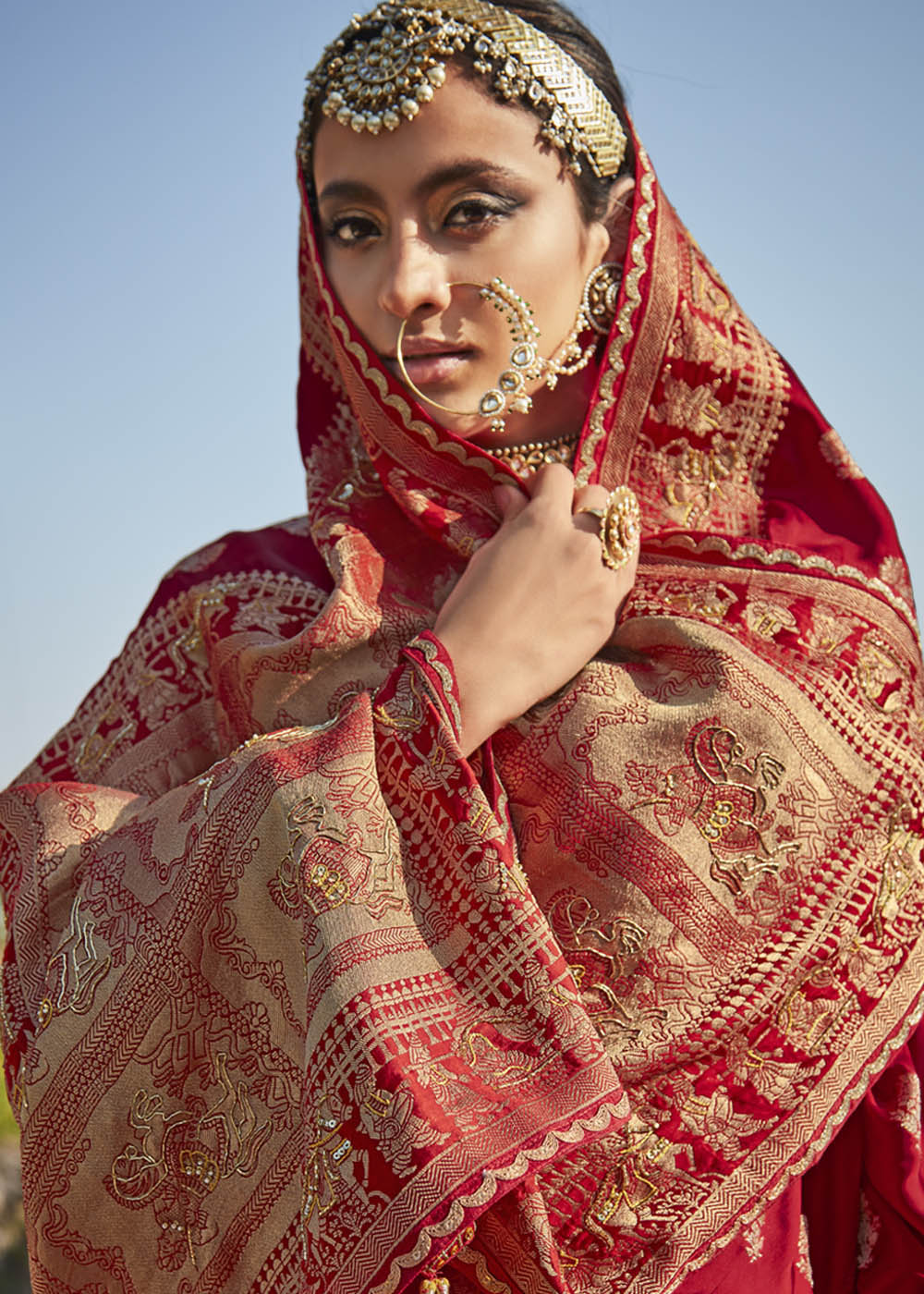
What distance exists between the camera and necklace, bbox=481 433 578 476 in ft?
6.80

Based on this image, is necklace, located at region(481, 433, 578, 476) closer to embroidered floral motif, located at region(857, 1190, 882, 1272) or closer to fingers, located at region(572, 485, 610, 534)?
fingers, located at region(572, 485, 610, 534)

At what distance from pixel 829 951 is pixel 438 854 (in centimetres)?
54

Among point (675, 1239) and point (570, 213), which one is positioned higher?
point (570, 213)

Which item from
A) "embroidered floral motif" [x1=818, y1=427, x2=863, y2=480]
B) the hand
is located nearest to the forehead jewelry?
the hand

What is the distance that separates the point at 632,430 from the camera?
2.01 metres

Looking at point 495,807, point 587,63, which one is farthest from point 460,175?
point 495,807

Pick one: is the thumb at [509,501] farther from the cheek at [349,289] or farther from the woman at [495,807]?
the cheek at [349,289]

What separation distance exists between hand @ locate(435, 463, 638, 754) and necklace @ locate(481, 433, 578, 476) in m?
0.13

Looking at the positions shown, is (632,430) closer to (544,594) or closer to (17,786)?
(544,594)

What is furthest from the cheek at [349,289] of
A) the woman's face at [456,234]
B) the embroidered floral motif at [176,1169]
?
the embroidered floral motif at [176,1169]

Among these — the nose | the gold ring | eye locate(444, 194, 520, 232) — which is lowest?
→ the gold ring

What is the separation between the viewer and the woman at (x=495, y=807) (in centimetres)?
150

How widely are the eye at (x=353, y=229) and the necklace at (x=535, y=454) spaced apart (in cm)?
37

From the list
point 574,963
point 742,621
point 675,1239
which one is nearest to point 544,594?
point 742,621
